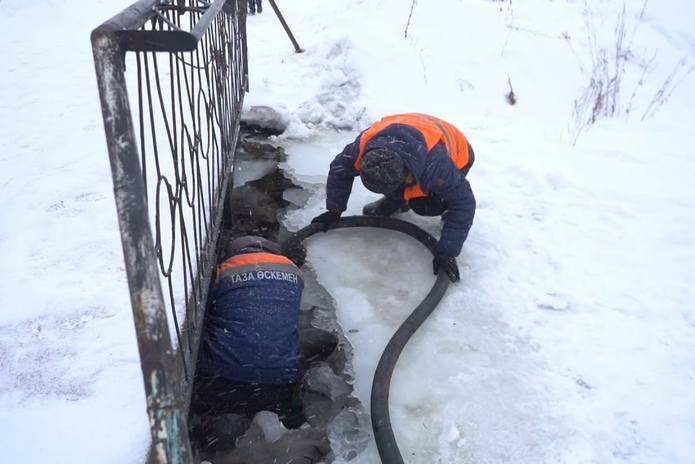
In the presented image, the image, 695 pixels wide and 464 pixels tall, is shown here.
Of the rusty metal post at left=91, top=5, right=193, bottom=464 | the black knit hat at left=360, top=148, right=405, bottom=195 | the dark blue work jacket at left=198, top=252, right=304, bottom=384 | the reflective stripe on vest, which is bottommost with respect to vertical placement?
the dark blue work jacket at left=198, top=252, right=304, bottom=384

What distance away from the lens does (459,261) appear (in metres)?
3.35

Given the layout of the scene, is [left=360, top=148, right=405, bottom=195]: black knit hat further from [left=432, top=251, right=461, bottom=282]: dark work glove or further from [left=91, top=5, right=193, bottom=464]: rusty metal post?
[left=91, top=5, right=193, bottom=464]: rusty metal post

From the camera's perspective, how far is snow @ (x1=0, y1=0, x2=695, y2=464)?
203 centimetres

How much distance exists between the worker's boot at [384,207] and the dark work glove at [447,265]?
2.17ft

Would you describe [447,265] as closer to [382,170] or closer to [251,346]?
[382,170]

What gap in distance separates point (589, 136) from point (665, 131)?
840mm

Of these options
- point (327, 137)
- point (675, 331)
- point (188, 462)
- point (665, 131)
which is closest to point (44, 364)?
point (188, 462)

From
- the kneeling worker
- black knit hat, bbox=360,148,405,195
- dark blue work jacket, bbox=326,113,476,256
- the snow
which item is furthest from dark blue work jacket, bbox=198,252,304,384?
dark blue work jacket, bbox=326,113,476,256

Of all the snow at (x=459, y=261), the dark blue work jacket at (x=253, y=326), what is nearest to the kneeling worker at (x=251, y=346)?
the dark blue work jacket at (x=253, y=326)

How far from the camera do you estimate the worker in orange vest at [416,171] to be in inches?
113

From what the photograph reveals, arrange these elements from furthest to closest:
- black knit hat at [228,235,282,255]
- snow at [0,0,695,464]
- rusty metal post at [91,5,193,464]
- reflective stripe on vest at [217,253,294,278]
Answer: black knit hat at [228,235,282,255] < reflective stripe on vest at [217,253,294,278] < snow at [0,0,695,464] < rusty metal post at [91,5,193,464]

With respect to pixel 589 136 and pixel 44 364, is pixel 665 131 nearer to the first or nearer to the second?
pixel 589 136

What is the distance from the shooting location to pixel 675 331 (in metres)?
2.72

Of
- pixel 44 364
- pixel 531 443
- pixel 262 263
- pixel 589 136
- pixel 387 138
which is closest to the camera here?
pixel 44 364
